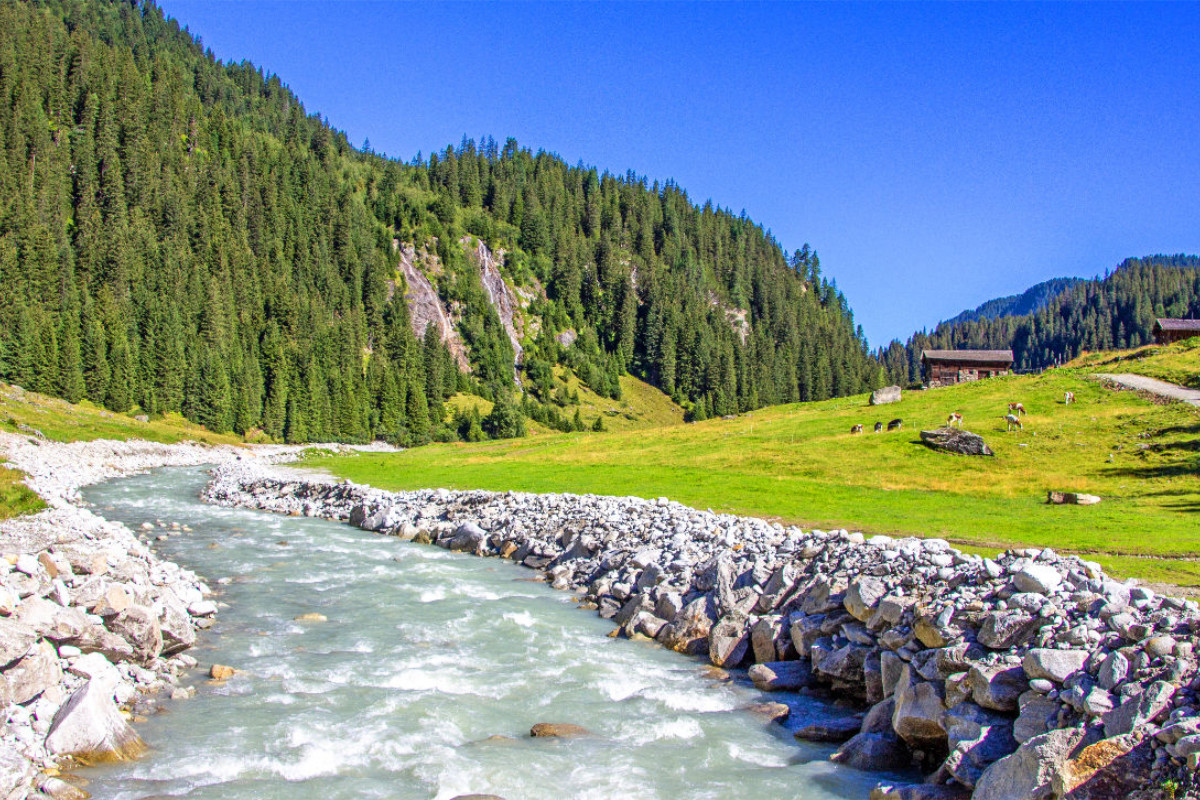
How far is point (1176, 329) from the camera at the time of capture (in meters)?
98.7

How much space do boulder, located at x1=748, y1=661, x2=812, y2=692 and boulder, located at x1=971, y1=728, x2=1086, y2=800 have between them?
5.25 metres

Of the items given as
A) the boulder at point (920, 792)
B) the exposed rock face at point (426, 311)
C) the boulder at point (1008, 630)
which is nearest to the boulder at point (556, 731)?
the boulder at point (920, 792)

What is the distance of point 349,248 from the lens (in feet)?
593

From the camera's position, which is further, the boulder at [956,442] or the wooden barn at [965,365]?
the wooden barn at [965,365]

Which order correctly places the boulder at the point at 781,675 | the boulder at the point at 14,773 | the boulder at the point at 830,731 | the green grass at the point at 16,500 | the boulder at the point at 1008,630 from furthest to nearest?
1. the green grass at the point at 16,500
2. the boulder at the point at 781,675
3. the boulder at the point at 830,731
4. the boulder at the point at 1008,630
5. the boulder at the point at 14,773

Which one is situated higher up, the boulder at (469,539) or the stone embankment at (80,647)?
the stone embankment at (80,647)

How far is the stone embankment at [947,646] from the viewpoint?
8.09m

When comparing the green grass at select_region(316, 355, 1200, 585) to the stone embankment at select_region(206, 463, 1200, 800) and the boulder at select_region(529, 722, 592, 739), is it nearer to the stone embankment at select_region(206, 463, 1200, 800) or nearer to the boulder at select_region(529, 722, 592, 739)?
the stone embankment at select_region(206, 463, 1200, 800)

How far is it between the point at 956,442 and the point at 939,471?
5278mm

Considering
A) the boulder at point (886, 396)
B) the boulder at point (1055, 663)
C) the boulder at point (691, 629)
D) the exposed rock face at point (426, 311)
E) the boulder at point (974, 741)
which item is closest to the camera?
the boulder at point (974, 741)

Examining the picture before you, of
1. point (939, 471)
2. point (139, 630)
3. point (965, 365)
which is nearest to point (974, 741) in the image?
point (139, 630)

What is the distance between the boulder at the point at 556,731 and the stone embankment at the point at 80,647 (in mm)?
5567

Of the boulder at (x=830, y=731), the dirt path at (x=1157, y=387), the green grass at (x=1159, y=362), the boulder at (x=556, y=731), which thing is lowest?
the boulder at (x=830, y=731)

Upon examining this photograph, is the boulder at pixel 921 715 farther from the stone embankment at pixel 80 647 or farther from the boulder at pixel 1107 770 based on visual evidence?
the stone embankment at pixel 80 647
